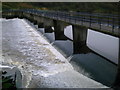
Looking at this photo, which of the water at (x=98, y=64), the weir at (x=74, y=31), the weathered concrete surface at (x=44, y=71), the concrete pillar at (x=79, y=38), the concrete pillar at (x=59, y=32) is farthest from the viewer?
the concrete pillar at (x=59, y=32)

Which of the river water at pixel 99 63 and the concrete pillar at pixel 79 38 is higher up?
the concrete pillar at pixel 79 38

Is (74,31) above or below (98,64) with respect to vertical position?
above

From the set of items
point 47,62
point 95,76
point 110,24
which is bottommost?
point 95,76

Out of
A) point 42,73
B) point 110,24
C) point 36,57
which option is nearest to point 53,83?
point 42,73

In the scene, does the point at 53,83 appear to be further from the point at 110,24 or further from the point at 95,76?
the point at 110,24

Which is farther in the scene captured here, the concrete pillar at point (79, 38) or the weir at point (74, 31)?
the concrete pillar at point (79, 38)

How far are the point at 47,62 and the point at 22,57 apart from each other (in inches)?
96.3

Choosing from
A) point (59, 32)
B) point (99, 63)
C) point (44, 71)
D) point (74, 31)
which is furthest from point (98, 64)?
point (59, 32)

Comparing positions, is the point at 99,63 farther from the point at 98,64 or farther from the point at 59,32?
the point at 59,32

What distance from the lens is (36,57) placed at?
56.4 ft

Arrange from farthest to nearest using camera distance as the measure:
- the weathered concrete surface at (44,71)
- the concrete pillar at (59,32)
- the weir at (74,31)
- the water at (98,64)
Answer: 1. the concrete pillar at (59,32)
2. the weir at (74,31)
3. the water at (98,64)
4. the weathered concrete surface at (44,71)

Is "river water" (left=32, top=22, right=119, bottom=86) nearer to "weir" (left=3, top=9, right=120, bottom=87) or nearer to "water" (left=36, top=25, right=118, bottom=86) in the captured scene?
"water" (left=36, top=25, right=118, bottom=86)

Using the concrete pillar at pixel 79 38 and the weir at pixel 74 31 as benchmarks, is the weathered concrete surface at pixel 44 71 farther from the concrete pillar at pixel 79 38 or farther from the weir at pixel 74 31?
the concrete pillar at pixel 79 38

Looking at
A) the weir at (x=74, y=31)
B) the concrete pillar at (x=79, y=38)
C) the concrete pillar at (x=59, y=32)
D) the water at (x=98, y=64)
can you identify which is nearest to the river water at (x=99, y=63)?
the water at (x=98, y=64)
